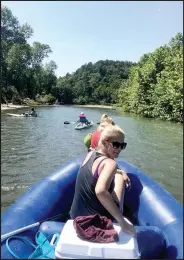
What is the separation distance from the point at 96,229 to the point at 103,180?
0.34 metres

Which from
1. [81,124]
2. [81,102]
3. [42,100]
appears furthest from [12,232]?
[81,102]

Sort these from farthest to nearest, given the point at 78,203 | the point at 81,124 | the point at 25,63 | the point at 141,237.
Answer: the point at 25,63 → the point at 81,124 → the point at 141,237 → the point at 78,203

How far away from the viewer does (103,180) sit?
2225 millimetres

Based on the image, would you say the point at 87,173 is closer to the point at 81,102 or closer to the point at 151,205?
the point at 151,205

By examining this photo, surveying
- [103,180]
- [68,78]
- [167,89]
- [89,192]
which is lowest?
[89,192]

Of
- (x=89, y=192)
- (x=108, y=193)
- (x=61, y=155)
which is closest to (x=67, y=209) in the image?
(x=89, y=192)

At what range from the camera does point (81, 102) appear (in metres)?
62.5

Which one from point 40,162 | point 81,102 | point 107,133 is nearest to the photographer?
point 107,133

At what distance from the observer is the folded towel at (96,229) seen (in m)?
2.22

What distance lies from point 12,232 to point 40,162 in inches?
246

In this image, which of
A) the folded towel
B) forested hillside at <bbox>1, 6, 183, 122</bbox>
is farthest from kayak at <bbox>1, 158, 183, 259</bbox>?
forested hillside at <bbox>1, 6, 183, 122</bbox>

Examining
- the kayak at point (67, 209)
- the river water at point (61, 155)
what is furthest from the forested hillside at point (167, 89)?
the kayak at point (67, 209)

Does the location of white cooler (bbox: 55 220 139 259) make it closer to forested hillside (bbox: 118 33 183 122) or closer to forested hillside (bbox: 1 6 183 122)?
forested hillside (bbox: 118 33 183 122)

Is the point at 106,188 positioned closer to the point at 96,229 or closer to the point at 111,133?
the point at 96,229
